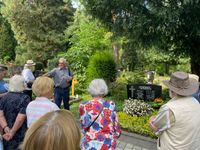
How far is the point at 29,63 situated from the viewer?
980 cm

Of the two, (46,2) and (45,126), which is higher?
(46,2)

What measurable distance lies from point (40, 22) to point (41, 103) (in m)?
26.0

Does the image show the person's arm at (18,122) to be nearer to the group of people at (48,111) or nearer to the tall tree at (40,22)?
the group of people at (48,111)

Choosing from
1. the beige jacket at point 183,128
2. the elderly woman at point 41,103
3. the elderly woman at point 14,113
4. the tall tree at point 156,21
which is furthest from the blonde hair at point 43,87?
the tall tree at point 156,21

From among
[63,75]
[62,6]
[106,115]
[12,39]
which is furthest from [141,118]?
[12,39]

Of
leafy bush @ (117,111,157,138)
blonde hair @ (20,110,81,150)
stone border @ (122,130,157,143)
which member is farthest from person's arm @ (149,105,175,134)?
leafy bush @ (117,111,157,138)

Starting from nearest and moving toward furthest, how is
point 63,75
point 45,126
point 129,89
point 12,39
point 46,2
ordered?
point 45,126
point 63,75
point 129,89
point 46,2
point 12,39

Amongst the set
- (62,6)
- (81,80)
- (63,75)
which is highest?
(62,6)

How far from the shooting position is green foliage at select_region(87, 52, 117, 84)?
14.9 m

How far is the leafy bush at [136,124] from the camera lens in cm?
803

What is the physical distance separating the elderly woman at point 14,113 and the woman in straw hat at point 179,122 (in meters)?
1.94

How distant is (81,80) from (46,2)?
1516cm

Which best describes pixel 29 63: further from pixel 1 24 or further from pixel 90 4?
pixel 1 24

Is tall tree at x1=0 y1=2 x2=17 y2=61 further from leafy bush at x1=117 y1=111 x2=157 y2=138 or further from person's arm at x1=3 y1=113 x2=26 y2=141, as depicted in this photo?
person's arm at x1=3 y1=113 x2=26 y2=141
